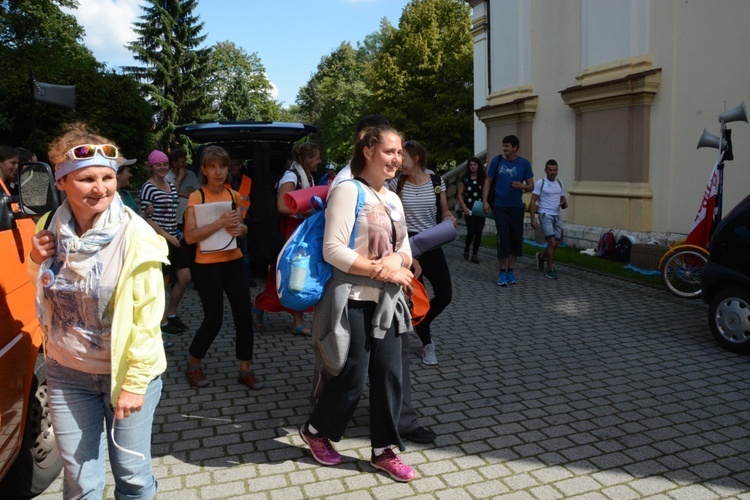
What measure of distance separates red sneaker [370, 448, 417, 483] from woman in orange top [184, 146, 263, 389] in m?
1.74

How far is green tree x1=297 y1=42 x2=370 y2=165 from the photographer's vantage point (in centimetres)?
5397

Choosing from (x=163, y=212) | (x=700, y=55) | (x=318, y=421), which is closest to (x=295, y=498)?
(x=318, y=421)

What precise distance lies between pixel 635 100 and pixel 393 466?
10.2 metres

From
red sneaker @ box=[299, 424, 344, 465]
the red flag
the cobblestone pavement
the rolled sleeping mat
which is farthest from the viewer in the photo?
the red flag

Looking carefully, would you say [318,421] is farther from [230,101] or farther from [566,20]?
[230,101]

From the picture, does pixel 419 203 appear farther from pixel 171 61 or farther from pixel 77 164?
pixel 171 61

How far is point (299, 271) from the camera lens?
11.5 feet

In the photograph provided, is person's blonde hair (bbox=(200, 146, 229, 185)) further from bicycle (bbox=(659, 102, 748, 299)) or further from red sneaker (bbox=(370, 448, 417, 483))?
bicycle (bbox=(659, 102, 748, 299))

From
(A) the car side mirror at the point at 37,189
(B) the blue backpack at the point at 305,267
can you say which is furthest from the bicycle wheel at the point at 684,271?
(A) the car side mirror at the point at 37,189

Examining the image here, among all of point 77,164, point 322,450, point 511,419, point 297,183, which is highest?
point 77,164

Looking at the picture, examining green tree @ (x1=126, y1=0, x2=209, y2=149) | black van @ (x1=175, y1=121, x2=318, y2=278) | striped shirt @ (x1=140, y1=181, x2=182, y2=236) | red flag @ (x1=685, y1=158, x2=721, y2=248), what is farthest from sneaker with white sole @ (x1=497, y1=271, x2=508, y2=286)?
green tree @ (x1=126, y1=0, x2=209, y2=149)

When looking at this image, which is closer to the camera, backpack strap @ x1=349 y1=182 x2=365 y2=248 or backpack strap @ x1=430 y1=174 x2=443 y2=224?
backpack strap @ x1=349 y1=182 x2=365 y2=248

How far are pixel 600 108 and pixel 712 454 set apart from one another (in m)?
9.96

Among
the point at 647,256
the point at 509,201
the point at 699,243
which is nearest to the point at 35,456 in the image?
the point at 509,201
